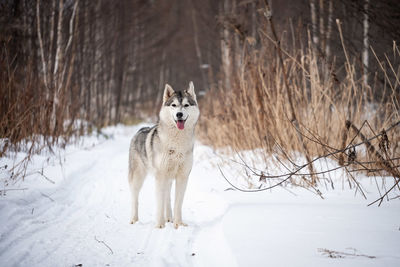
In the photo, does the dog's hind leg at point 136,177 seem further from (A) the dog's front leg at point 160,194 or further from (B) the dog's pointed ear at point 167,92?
(B) the dog's pointed ear at point 167,92

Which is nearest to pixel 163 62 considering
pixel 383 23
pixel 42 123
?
pixel 42 123

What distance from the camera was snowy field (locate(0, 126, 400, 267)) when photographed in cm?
133

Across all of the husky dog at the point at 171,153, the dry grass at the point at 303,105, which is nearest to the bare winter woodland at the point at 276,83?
the dry grass at the point at 303,105

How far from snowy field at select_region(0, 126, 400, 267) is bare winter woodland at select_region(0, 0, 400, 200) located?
0.33m

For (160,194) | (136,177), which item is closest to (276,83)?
(160,194)

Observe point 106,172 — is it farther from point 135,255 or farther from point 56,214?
point 135,255

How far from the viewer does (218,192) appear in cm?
286

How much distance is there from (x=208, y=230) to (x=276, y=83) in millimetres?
2058

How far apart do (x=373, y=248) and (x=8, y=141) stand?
172 inches

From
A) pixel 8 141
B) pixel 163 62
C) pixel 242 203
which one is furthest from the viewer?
pixel 163 62

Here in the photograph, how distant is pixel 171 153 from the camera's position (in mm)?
2521

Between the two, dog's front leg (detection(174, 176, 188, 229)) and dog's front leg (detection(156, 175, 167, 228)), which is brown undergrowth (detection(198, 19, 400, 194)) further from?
dog's front leg (detection(156, 175, 167, 228))

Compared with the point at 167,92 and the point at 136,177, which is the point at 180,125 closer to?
the point at 167,92

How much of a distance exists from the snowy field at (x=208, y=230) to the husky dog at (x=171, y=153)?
8.7 inches
